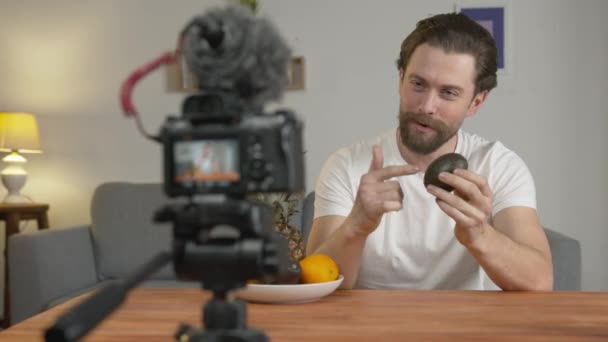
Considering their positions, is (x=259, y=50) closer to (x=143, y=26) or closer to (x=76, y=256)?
(x=76, y=256)

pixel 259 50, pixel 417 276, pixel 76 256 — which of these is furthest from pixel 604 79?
pixel 259 50

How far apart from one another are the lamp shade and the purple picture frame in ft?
8.45

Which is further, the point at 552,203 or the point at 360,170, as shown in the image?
the point at 552,203

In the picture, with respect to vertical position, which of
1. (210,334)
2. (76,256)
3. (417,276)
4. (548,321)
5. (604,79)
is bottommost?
(76,256)

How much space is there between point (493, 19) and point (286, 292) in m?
2.78

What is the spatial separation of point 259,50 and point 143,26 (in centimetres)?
348

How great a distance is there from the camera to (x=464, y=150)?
5.63ft

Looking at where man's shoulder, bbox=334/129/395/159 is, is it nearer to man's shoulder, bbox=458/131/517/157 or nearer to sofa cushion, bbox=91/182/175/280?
man's shoulder, bbox=458/131/517/157

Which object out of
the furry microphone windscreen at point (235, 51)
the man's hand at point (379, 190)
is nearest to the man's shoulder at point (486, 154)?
the man's hand at point (379, 190)

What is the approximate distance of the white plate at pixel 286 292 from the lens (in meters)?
1.00

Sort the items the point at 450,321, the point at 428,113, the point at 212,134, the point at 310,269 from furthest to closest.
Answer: the point at 428,113, the point at 310,269, the point at 450,321, the point at 212,134

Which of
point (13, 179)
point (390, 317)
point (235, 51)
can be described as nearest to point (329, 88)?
point (13, 179)

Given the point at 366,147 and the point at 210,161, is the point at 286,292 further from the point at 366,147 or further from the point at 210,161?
the point at 366,147

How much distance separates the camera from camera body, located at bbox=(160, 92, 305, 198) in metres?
0.43
